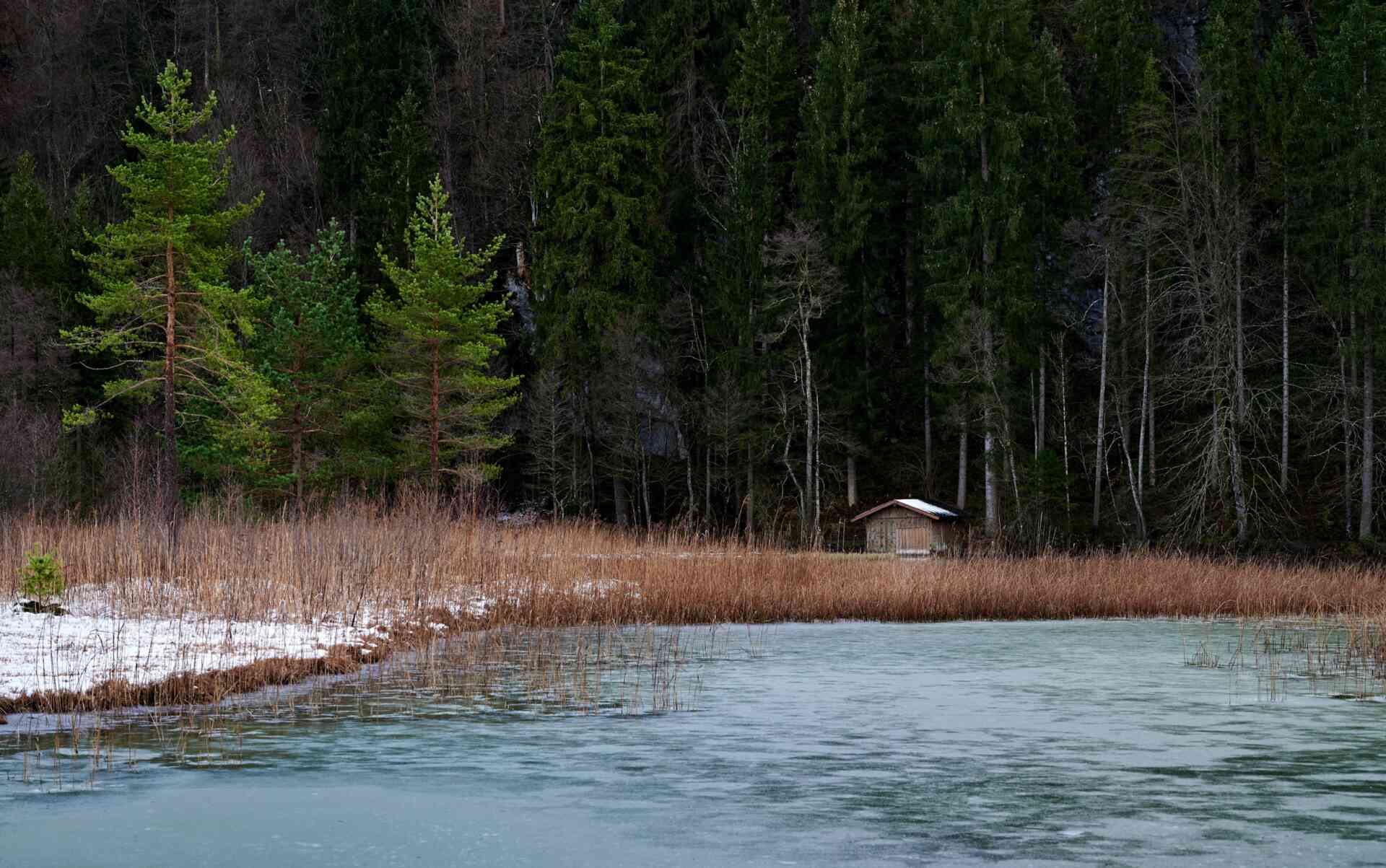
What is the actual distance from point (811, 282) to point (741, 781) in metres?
39.4

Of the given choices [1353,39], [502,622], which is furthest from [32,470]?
[1353,39]

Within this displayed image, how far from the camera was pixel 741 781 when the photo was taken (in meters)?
9.49

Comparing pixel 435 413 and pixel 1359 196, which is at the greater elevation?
pixel 1359 196

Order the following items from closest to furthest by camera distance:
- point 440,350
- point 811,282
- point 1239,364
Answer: point 1239,364 < point 440,350 < point 811,282

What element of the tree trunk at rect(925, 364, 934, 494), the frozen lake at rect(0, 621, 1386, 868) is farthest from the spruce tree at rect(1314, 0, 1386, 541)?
the frozen lake at rect(0, 621, 1386, 868)

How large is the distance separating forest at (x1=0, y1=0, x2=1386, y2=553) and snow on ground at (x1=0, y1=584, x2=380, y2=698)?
19193mm

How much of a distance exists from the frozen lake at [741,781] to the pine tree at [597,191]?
36.3m

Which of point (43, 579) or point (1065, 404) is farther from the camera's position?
point (1065, 404)

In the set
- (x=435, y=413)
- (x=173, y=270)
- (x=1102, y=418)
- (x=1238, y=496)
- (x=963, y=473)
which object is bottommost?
(x=1238, y=496)

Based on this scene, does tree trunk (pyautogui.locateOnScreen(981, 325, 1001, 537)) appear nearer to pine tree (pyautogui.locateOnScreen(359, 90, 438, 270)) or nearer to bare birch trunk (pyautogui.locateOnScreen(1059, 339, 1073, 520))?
bare birch trunk (pyautogui.locateOnScreen(1059, 339, 1073, 520))

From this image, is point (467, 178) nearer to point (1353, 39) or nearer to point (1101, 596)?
point (1353, 39)

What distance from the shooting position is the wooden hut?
141 feet

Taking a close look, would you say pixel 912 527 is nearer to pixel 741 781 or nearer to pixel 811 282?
pixel 811 282

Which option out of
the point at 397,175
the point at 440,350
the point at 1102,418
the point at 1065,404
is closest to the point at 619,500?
the point at 440,350
